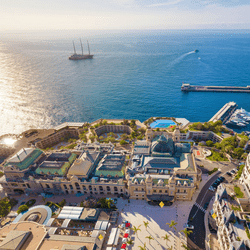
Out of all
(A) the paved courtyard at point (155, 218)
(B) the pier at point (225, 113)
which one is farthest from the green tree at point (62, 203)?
(B) the pier at point (225, 113)

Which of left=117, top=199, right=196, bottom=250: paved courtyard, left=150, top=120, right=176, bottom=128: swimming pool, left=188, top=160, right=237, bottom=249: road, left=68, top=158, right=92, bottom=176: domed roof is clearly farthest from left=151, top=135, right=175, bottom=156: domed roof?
left=150, top=120, right=176, bottom=128: swimming pool

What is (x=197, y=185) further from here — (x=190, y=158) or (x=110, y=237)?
(x=110, y=237)

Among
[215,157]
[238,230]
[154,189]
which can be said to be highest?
[238,230]

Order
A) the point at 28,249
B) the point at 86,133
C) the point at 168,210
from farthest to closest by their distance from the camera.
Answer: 1. the point at 86,133
2. the point at 168,210
3. the point at 28,249

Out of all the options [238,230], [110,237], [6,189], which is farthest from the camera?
[6,189]

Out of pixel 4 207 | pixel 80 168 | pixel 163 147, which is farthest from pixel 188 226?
pixel 4 207

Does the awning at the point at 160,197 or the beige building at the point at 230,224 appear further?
the awning at the point at 160,197

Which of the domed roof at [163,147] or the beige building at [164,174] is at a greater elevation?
the domed roof at [163,147]

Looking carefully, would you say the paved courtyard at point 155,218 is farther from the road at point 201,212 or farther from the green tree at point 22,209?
the green tree at point 22,209

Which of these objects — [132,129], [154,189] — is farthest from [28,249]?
[132,129]

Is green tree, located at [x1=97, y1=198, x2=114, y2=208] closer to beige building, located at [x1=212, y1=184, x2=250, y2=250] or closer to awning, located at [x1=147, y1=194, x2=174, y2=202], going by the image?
awning, located at [x1=147, y1=194, x2=174, y2=202]
